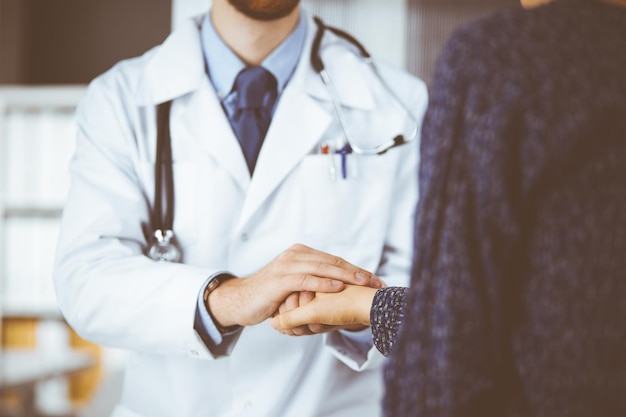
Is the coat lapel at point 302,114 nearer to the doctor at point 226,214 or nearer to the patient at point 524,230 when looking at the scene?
the doctor at point 226,214

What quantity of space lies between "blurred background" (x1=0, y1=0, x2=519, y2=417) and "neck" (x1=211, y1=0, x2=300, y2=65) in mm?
1060

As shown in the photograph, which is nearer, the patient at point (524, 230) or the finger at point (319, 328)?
the patient at point (524, 230)

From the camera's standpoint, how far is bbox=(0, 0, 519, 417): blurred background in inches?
86.4

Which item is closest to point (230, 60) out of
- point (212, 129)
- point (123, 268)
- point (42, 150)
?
point (212, 129)

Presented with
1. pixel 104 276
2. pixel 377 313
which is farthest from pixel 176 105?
pixel 377 313

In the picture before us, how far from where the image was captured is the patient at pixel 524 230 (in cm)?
49

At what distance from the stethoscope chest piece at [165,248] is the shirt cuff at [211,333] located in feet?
0.40

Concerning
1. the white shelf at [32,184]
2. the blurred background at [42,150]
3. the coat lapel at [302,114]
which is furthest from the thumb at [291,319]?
the white shelf at [32,184]

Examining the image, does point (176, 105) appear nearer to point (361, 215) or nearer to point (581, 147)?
point (361, 215)

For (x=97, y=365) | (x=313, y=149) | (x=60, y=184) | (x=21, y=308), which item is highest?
(x=313, y=149)

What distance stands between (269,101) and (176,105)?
0.16 meters

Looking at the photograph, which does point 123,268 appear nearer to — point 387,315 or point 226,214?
point 226,214

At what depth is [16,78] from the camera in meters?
2.41

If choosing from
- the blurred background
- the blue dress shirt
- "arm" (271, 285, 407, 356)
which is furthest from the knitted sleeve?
the blurred background
